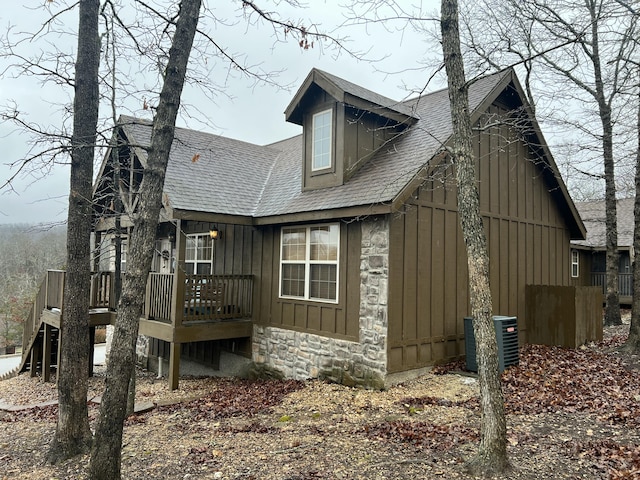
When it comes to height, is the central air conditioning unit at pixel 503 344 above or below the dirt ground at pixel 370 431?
above

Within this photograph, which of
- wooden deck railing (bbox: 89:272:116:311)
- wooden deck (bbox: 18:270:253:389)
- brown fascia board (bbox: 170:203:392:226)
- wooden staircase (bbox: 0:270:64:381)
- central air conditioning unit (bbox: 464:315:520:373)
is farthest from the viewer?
wooden staircase (bbox: 0:270:64:381)

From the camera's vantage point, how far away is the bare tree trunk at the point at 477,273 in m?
4.34

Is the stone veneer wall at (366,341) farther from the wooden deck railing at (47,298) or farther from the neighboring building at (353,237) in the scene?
the wooden deck railing at (47,298)

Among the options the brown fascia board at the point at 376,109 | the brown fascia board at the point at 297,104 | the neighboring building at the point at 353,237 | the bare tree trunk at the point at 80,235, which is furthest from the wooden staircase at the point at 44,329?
the brown fascia board at the point at 376,109

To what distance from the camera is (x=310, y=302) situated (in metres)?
9.15

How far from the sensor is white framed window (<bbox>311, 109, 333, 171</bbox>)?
956 cm

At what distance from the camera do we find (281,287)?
A: 990 centimetres

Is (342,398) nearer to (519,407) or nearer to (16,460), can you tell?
(519,407)

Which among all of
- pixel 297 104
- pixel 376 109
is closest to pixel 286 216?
pixel 297 104

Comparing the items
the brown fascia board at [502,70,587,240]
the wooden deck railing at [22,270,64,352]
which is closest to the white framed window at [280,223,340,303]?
the brown fascia board at [502,70,587,240]

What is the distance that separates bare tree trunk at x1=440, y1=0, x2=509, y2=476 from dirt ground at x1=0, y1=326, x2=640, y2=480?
280 millimetres

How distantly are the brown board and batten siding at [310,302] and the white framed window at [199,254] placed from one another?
1926mm

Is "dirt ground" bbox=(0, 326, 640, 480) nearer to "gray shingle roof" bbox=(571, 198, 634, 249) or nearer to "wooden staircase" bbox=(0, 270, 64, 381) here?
"wooden staircase" bbox=(0, 270, 64, 381)

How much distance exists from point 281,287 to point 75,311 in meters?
4.55
